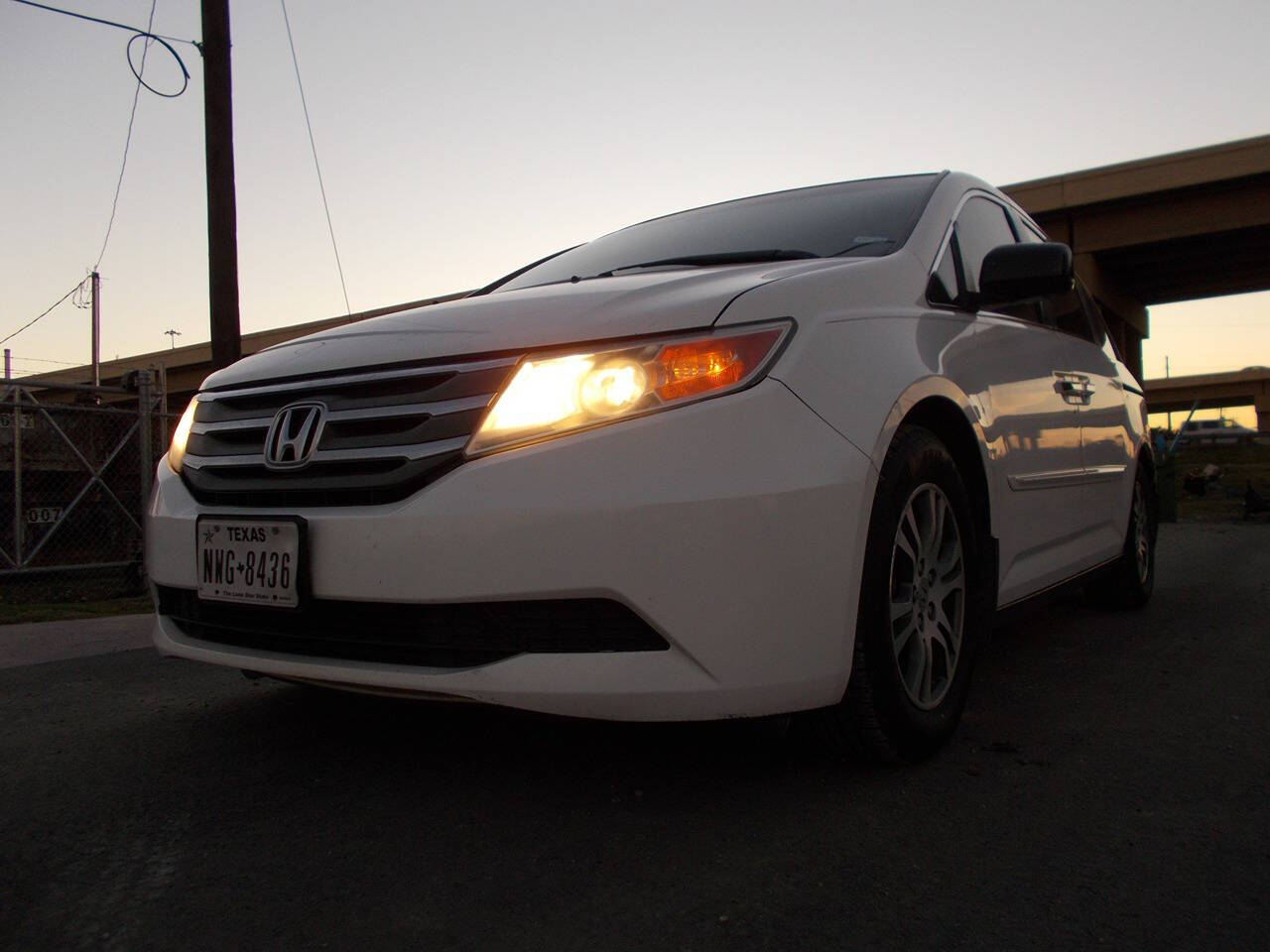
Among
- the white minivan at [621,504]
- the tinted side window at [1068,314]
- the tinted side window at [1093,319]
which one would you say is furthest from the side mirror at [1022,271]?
the tinted side window at [1093,319]

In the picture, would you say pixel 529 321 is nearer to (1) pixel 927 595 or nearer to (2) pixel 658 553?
(2) pixel 658 553

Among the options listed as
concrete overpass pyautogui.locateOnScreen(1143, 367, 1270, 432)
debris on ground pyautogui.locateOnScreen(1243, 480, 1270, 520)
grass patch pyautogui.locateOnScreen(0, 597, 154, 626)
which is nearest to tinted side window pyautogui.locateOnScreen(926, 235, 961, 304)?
grass patch pyautogui.locateOnScreen(0, 597, 154, 626)

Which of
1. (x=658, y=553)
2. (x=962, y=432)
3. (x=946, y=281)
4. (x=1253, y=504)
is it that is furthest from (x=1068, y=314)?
(x=1253, y=504)

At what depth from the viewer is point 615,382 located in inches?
83.1

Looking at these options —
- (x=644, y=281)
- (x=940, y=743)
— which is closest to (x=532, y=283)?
(x=644, y=281)

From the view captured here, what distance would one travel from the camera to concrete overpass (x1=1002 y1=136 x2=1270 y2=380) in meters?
19.4

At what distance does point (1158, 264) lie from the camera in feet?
78.1

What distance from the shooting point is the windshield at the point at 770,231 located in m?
3.03

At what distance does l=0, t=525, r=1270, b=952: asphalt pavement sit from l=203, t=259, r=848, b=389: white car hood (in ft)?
2.61

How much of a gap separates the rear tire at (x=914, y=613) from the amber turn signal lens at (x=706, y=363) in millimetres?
411

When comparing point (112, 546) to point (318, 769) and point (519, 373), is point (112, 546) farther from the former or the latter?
point (519, 373)

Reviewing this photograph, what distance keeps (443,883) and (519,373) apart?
3.18 feet

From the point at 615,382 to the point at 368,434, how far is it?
21.4 inches

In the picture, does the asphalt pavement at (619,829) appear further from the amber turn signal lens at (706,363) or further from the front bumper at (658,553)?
the amber turn signal lens at (706,363)
